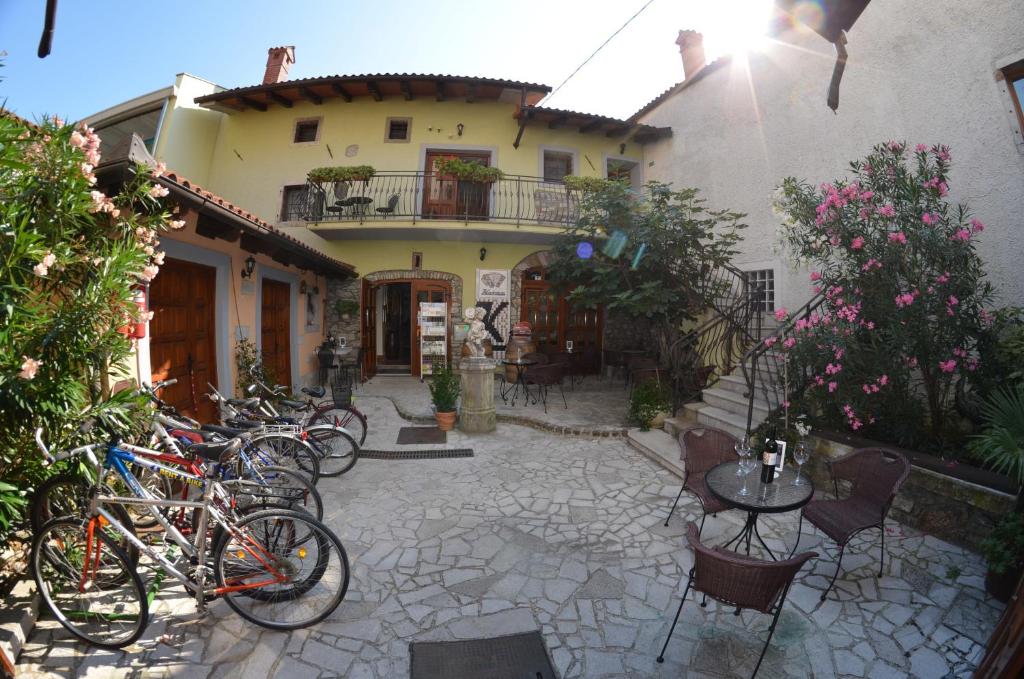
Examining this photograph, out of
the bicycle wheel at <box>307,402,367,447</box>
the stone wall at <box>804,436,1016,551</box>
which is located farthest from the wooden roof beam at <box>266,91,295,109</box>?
the stone wall at <box>804,436,1016,551</box>

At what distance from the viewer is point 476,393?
670cm

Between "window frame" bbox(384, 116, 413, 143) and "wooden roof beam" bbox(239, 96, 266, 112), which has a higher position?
"wooden roof beam" bbox(239, 96, 266, 112)

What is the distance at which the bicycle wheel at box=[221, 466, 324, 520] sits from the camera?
9.20 ft

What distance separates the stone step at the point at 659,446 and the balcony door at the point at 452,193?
659 centimetres

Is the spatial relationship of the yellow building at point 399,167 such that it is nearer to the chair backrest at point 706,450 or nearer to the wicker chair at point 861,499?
the chair backrest at point 706,450

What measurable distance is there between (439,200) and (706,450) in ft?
30.5

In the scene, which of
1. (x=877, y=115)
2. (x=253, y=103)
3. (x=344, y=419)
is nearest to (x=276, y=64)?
(x=253, y=103)

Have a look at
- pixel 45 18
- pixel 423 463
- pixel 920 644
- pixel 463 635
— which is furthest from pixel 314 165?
pixel 920 644

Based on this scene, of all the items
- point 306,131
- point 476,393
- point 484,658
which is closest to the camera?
point 484,658

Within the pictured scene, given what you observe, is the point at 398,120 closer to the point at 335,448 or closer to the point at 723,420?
the point at 335,448

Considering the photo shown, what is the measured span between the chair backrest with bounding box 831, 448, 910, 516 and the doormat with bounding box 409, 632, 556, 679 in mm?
2542

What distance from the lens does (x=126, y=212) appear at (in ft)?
11.6

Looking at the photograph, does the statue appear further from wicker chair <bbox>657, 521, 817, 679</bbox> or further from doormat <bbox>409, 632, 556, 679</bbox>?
wicker chair <bbox>657, 521, 817, 679</bbox>

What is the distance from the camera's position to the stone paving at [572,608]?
2350 mm
